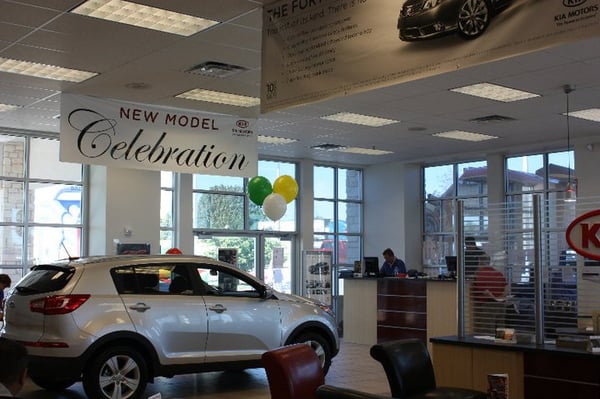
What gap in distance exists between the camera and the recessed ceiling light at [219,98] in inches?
402

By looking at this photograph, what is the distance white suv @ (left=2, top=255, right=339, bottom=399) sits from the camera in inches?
289

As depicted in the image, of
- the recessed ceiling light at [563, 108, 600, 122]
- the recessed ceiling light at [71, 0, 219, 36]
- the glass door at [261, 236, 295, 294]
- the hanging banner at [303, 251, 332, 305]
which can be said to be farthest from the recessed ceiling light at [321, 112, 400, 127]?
the glass door at [261, 236, 295, 294]

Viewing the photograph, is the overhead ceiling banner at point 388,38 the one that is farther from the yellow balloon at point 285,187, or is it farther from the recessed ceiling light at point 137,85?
the yellow balloon at point 285,187

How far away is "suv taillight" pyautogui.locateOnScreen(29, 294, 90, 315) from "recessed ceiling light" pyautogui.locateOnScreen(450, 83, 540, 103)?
5.31 m

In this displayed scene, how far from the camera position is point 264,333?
8.63m

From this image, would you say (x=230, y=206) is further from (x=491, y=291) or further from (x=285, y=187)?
(x=491, y=291)

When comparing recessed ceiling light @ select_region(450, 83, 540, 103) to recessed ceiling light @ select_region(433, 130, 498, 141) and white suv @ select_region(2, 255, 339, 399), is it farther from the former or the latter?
white suv @ select_region(2, 255, 339, 399)

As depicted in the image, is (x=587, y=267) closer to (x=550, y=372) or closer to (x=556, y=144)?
(x=550, y=372)

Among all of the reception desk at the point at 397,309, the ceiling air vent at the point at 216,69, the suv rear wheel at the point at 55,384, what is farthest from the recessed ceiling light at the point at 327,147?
the suv rear wheel at the point at 55,384

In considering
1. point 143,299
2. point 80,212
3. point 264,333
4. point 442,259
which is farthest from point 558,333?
point 442,259

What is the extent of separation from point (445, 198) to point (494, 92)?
703 cm

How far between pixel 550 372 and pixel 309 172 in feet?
36.7

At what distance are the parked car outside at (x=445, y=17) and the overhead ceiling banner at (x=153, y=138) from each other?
5.65 meters

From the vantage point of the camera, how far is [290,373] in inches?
187
